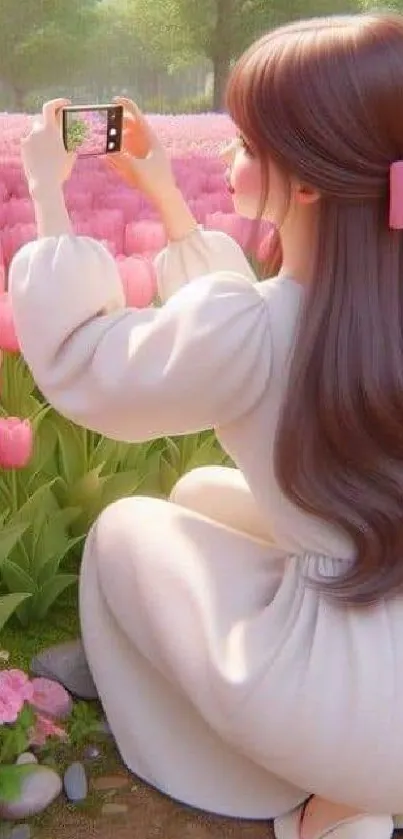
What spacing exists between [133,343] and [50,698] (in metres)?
0.52

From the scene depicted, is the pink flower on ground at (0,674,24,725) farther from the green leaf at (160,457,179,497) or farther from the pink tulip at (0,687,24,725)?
the green leaf at (160,457,179,497)

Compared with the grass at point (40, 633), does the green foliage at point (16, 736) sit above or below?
above

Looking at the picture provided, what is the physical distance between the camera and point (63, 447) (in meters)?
1.58

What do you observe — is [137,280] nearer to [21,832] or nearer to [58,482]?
[58,482]

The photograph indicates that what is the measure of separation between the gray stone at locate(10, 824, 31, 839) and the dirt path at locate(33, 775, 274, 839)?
0.01m

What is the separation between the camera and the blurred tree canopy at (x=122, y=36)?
2.11 meters

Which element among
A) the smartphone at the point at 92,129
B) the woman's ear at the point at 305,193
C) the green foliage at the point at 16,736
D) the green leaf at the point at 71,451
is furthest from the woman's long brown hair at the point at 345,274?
the green leaf at the point at 71,451

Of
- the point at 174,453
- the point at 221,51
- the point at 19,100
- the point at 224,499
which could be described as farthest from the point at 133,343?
the point at 221,51

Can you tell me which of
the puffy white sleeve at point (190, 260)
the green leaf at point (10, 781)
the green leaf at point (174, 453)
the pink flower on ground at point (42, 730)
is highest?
the puffy white sleeve at point (190, 260)

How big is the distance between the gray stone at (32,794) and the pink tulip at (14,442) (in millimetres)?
341

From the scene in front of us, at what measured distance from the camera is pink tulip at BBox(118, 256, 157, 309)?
1.48 meters

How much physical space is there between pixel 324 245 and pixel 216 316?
4.4 inches

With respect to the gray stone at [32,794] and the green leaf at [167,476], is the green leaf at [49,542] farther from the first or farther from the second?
the gray stone at [32,794]

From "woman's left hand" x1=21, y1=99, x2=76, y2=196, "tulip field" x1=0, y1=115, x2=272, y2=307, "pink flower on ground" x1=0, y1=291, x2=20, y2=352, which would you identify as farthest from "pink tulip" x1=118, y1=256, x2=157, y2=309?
"woman's left hand" x1=21, y1=99, x2=76, y2=196
